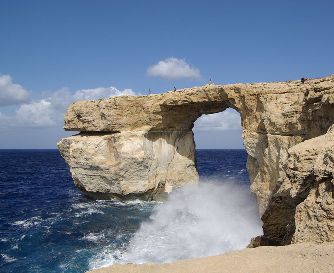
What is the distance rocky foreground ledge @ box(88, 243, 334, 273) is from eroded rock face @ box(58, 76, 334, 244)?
29.3 feet

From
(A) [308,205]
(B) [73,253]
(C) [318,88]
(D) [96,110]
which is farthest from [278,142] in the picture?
(D) [96,110]

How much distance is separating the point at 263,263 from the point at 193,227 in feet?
51.4

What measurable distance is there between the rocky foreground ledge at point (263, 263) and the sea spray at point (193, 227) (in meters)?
9.71

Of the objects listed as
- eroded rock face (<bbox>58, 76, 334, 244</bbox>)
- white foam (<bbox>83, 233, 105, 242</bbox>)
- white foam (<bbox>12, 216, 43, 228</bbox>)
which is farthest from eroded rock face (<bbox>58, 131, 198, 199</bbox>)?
white foam (<bbox>83, 233, 105, 242</bbox>)

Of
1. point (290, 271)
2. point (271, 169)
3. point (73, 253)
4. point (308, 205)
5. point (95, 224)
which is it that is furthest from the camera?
point (95, 224)

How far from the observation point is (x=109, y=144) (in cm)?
2989

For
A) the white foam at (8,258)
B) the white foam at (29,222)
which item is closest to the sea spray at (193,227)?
the white foam at (8,258)

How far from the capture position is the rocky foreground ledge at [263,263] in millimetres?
6879

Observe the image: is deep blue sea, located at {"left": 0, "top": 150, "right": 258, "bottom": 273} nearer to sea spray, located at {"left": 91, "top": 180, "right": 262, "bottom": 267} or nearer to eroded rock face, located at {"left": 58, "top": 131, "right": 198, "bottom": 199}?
sea spray, located at {"left": 91, "top": 180, "right": 262, "bottom": 267}

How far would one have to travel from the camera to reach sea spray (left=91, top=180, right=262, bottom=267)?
18.1 meters

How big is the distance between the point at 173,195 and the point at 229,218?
319 inches

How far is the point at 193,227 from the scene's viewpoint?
2266 cm

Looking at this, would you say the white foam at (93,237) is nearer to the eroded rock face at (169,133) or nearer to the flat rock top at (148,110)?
the eroded rock face at (169,133)

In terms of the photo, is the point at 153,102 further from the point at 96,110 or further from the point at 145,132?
the point at 96,110
